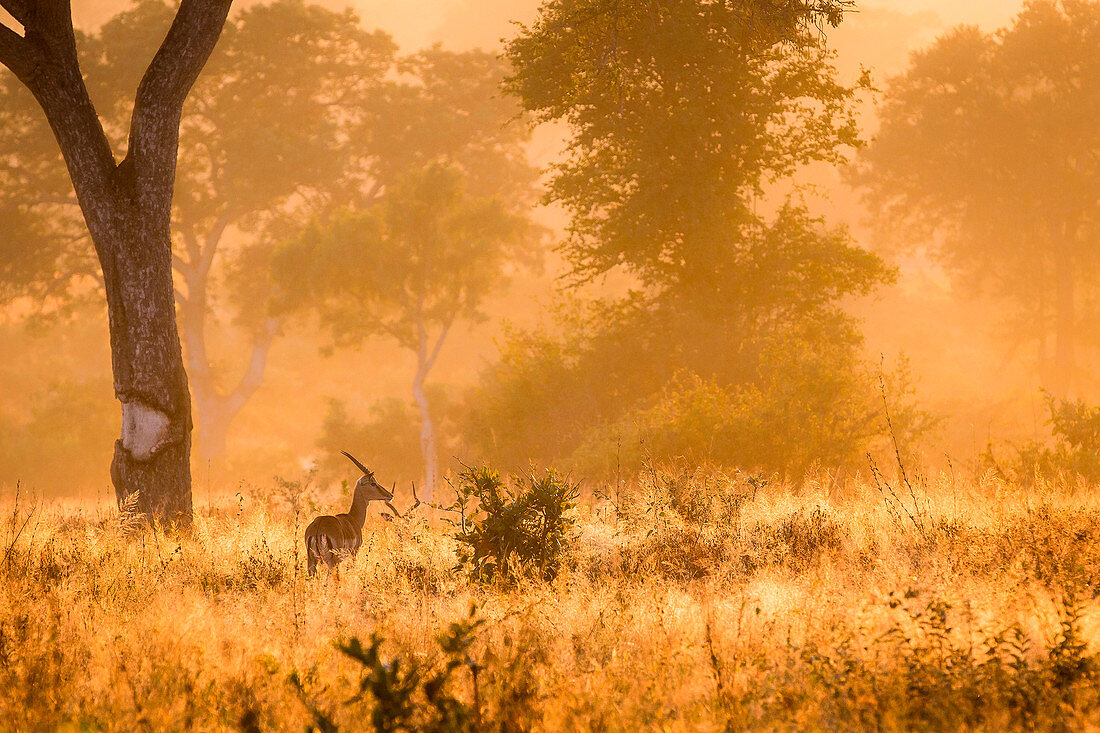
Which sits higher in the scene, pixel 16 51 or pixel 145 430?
pixel 16 51

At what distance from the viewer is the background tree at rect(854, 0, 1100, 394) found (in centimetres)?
2859

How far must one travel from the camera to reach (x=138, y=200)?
381 inches

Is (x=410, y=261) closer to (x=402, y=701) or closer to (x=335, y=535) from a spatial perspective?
(x=335, y=535)

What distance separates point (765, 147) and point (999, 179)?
16.8 m

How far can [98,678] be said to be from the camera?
4801 millimetres

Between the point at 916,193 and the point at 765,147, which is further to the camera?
the point at 916,193

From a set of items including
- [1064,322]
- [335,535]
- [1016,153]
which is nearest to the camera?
[335,535]

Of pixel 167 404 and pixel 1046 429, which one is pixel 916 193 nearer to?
pixel 1046 429

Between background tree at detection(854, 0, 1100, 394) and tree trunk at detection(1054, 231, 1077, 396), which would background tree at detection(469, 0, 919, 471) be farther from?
background tree at detection(854, 0, 1100, 394)

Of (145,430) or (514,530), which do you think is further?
(145,430)

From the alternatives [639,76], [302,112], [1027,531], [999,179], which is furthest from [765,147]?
[302,112]

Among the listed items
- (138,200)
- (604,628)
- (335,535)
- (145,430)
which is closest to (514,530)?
(335,535)

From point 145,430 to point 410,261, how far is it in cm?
1812

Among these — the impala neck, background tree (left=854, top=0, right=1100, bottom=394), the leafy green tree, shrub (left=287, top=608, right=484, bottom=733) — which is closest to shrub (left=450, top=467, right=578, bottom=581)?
the impala neck
